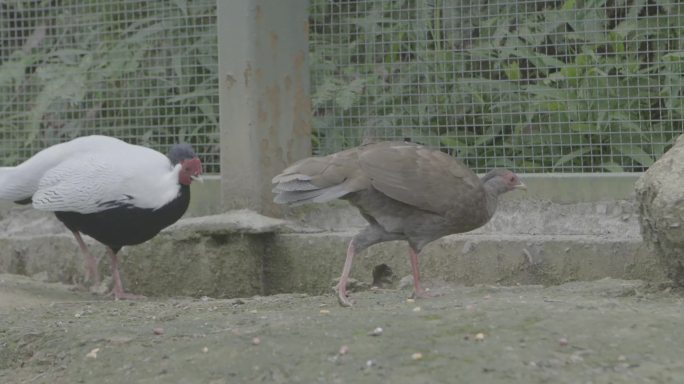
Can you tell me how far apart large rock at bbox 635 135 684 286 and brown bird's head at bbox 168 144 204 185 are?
2671 millimetres

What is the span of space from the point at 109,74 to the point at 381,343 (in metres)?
4.55

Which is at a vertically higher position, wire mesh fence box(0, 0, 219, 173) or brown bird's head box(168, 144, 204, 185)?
wire mesh fence box(0, 0, 219, 173)

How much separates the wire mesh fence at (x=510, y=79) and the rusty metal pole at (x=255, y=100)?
0.88 ft

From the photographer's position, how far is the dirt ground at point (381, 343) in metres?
3.58

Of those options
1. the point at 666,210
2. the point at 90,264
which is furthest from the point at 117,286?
the point at 666,210

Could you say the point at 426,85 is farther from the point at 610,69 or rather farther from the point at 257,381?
the point at 257,381

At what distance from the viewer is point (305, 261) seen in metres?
6.84

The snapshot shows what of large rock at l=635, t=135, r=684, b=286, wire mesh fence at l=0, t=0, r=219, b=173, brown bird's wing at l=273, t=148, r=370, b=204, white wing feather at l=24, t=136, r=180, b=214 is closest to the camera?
large rock at l=635, t=135, r=684, b=286

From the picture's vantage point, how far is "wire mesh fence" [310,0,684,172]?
654 cm

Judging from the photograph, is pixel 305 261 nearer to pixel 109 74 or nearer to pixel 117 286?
pixel 117 286

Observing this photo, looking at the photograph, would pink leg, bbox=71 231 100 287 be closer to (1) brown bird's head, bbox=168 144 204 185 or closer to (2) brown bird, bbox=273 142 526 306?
(1) brown bird's head, bbox=168 144 204 185

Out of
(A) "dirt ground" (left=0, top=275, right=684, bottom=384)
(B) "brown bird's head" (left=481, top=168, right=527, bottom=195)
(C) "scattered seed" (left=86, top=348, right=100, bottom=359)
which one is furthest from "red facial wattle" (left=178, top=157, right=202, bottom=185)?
(C) "scattered seed" (left=86, top=348, right=100, bottom=359)

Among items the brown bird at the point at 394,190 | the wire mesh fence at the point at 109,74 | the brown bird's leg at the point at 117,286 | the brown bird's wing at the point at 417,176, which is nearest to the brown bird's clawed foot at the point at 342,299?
the brown bird at the point at 394,190

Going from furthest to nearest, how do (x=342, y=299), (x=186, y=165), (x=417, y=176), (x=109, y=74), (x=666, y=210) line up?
(x=109, y=74) → (x=186, y=165) → (x=417, y=176) → (x=342, y=299) → (x=666, y=210)
